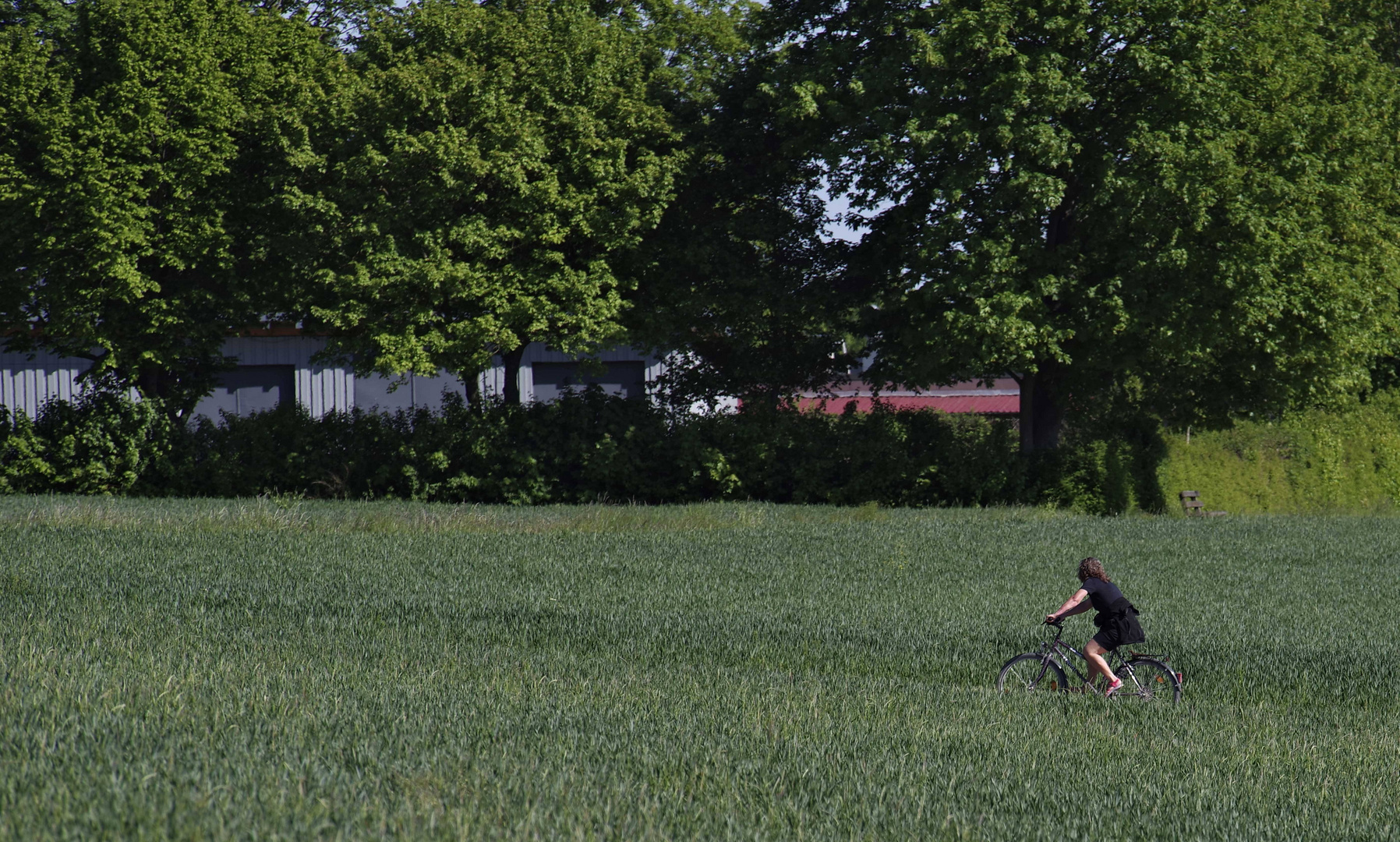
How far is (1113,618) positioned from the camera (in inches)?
379

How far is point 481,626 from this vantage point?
12164 mm

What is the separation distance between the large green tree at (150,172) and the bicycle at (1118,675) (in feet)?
63.5

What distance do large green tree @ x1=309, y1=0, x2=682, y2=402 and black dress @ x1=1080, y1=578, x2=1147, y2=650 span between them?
55.3ft

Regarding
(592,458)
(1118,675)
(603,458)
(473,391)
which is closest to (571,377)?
(473,391)

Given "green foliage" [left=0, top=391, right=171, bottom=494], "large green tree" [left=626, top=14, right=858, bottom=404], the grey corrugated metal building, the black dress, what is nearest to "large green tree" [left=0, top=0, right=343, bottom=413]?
"green foliage" [left=0, top=391, right=171, bottom=494]

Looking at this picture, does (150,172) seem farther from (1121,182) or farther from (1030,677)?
(1030,677)

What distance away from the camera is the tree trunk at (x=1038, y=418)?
28156 mm

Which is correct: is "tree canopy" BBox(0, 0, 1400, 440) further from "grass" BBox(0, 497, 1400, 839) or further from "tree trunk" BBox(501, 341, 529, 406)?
"grass" BBox(0, 497, 1400, 839)

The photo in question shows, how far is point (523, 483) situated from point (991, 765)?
21606 mm

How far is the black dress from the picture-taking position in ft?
31.5

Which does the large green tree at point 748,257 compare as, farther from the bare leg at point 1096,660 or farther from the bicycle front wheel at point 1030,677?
the bare leg at point 1096,660

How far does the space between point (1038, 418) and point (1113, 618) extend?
1946cm

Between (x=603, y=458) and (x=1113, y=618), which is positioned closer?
(x=1113, y=618)

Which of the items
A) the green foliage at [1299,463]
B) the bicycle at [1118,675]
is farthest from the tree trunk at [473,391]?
the bicycle at [1118,675]
